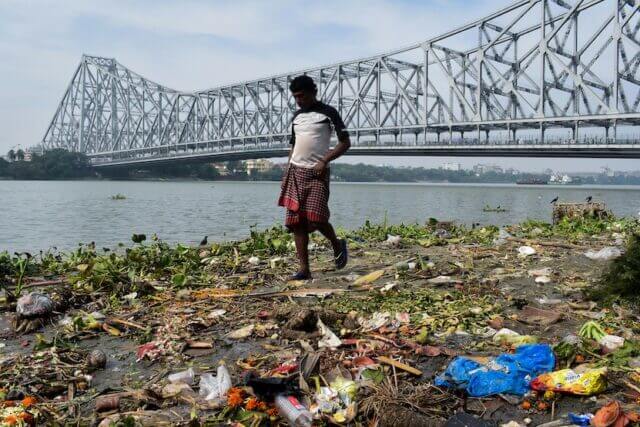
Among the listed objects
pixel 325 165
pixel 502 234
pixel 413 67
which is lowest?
pixel 502 234

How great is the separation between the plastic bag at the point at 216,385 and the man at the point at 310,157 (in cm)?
158

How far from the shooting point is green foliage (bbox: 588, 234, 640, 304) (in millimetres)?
2674

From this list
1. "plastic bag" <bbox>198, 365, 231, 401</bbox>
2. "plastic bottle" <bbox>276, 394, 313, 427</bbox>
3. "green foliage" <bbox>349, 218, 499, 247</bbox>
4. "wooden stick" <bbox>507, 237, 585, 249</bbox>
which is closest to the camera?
"plastic bottle" <bbox>276, 394, 313, 427</bbox>

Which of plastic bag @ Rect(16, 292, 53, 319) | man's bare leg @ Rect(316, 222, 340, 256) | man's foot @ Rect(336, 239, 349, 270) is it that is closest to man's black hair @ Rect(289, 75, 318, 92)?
man's bare leg @ Rect(316, 222, 340, 256)

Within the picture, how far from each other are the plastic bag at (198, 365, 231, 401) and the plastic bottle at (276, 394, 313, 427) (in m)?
0.22

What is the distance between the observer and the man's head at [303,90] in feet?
11.0

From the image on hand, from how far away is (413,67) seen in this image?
1930 inches

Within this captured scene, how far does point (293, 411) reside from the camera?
1689 millimetres

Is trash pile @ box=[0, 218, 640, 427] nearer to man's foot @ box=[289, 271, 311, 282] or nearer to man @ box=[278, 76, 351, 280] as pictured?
man's foot @ box=[289, 271, 311, 282]

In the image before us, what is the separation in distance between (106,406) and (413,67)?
49805 mm

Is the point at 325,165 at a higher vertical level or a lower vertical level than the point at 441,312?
higher

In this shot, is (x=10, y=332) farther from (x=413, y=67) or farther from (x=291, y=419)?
(x=413, y=67)

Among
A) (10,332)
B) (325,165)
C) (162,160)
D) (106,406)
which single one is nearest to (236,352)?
(106,406)

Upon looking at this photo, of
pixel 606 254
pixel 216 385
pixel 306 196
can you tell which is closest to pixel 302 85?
pixel 306 196
